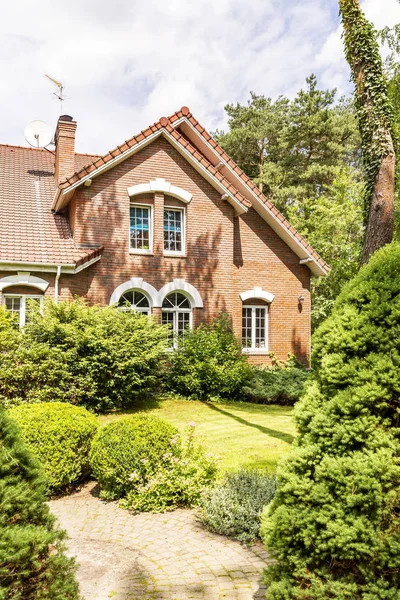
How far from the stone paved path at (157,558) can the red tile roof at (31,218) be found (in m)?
9.63

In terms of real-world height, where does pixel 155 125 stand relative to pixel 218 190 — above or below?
above

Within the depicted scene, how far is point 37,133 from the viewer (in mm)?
20766

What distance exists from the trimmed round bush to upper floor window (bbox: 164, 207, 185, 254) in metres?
10.4

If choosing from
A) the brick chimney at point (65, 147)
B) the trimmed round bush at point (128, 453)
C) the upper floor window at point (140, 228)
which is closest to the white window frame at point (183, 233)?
the upper floor window at point (140, 228)

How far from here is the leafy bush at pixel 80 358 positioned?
11.3 m

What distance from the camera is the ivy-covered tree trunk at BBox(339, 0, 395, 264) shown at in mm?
9773

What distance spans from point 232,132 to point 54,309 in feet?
90.8

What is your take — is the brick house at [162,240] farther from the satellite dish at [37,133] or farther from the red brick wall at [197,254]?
the satellite dish at [37,133]

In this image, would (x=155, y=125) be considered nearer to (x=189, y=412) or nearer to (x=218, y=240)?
(x=218, y=240)

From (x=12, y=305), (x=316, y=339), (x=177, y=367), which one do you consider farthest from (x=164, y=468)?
(x=12, y=305)

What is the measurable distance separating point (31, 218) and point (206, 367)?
7418 mm

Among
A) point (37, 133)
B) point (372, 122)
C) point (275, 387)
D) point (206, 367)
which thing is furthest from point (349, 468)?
point (37, 133)

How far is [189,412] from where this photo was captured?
1258cm

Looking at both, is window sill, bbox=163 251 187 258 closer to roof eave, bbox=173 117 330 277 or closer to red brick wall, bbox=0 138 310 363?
red brick wall, bbox=0 138 310 363
